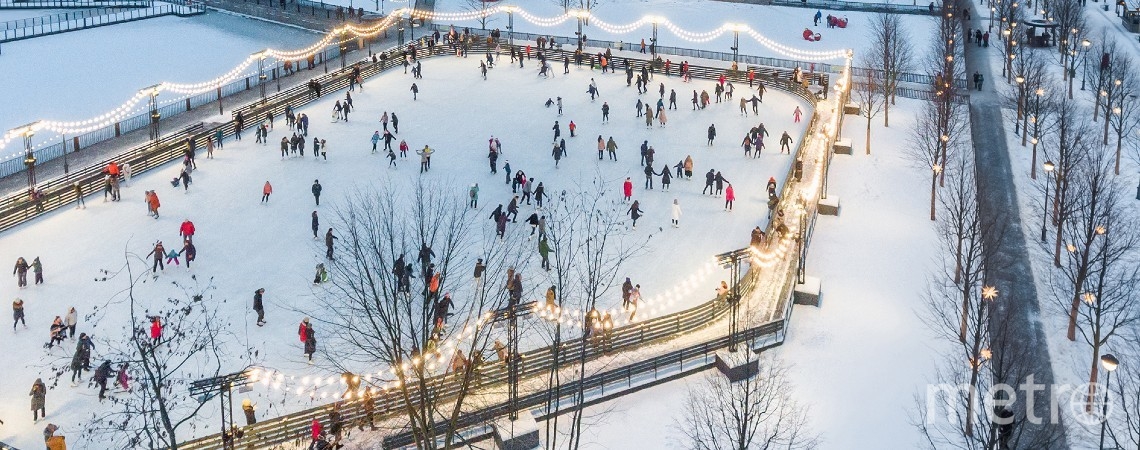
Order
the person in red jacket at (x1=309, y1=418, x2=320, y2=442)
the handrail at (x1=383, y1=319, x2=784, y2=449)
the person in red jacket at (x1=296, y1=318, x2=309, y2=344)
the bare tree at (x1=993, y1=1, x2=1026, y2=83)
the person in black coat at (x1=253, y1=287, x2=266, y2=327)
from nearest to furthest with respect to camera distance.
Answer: the person in red jacket at (x1=309, y1=418, x2=320, y2=442) → the handrail at (x1=383, y1=319, x2=784, y2=449) → the person in red jacket at (x1=296, y1=318, x2=309, y2=344) → the person in black coat at (x1=253, y1=287, x2=266, y2=327) → the bare tree at (x1=993, y1=1, x2=1026, y2=83)

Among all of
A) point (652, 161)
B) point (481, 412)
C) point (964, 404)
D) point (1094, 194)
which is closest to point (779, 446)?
point (964, 404)

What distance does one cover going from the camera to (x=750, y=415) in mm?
21984

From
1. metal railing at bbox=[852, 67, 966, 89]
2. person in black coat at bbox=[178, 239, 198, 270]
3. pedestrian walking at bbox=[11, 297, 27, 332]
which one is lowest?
pedestrian walking at bbox=[11, 297, 27, 332]

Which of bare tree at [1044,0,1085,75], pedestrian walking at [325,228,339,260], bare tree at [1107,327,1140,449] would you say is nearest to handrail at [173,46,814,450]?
bare tree at [1107,327,1140,449]

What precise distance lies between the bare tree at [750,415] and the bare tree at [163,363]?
966 cm

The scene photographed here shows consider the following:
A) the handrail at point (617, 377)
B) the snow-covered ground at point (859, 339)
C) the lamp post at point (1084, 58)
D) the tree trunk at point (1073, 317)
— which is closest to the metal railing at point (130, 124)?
the handrail at point (617, 377)

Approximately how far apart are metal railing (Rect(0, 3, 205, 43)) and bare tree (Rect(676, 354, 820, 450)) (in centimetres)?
5690

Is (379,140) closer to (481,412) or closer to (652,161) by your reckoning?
(652,161)

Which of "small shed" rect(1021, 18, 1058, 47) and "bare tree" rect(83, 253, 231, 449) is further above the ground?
"small shed" rect(1021, 18, 1058, 47)

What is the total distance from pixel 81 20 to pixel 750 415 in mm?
62205

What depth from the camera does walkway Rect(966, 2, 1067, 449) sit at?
23.8 meters

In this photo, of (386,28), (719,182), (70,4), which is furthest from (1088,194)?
(70,4)

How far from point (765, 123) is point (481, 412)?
2737cm

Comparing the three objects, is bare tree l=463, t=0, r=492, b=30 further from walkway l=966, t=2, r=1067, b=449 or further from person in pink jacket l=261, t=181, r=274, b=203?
person in pink jacket l=261, t=181, r=274, b=203
